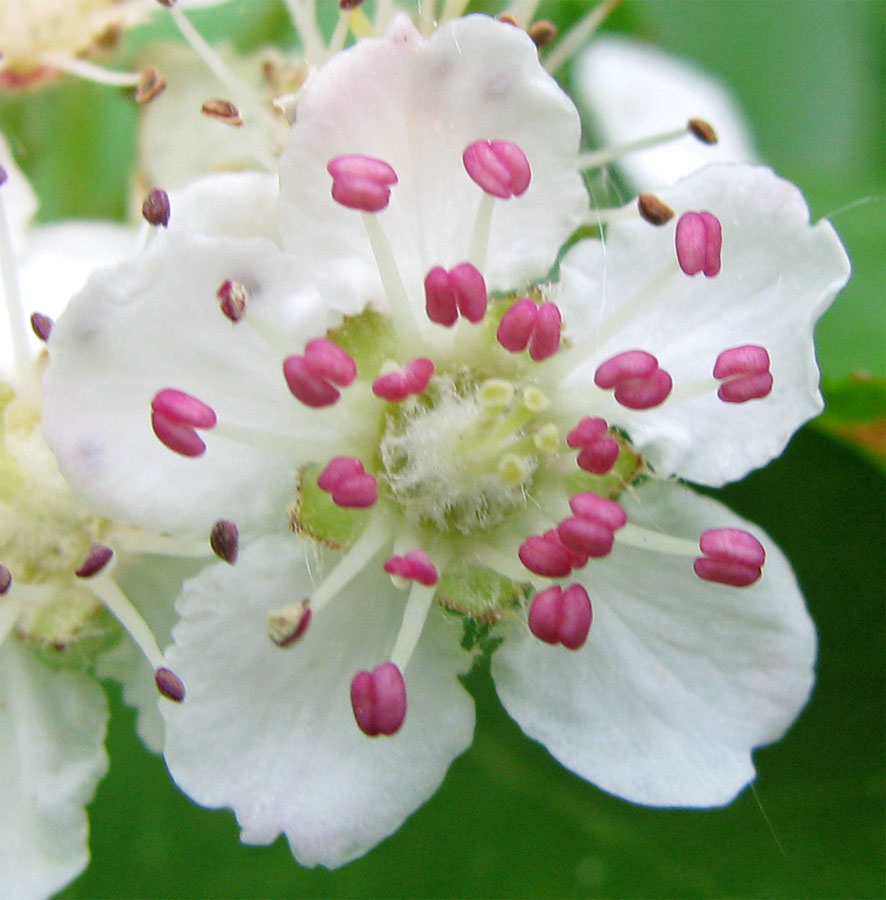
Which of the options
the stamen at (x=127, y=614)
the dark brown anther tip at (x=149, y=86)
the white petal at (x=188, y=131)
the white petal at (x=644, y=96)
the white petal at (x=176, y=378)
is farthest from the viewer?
the white petal at (x=644, y=96)

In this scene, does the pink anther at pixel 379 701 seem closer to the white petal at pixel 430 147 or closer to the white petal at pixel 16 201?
the white petal at pixel 430 147

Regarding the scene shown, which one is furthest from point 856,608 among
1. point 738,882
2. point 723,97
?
point 723,97

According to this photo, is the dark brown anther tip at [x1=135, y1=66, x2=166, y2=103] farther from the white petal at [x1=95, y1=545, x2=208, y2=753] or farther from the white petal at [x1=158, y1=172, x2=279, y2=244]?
the white petal at [x1=95, y1=545, x2=208, y2=753]

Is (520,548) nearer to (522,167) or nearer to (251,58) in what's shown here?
(522,167)

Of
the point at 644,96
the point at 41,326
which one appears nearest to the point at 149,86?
the point at 41,326

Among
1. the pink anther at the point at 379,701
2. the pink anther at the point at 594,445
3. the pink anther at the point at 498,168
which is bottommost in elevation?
the pink anther at the point at 379,701

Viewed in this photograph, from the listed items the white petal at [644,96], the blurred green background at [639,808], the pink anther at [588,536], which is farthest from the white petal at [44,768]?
the white petal at [644,96]

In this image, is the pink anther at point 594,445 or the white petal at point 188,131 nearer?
the pink anther at point 594,445
